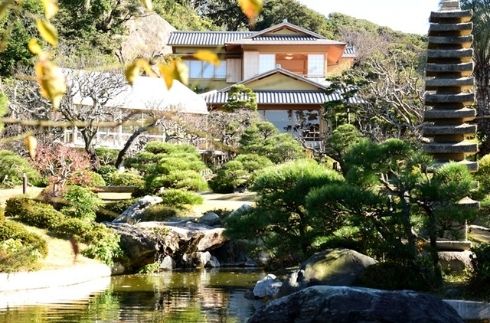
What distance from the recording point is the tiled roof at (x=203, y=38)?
45.9 m

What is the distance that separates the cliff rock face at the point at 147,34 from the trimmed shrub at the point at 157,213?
26.6 metres

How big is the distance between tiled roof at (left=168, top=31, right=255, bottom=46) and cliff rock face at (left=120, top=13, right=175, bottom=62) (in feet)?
5.50

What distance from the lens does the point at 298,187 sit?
42.2 feet

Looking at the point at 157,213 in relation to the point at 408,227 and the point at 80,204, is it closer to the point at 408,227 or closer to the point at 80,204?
the point at 80,204

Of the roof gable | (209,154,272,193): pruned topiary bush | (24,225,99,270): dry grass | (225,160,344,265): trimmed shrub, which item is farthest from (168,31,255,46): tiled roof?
(225,160,344,265): trimmed shrub

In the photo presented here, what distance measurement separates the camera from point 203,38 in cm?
4650

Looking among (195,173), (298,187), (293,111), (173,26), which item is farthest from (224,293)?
(173,26)

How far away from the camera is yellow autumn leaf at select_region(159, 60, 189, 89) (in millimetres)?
1210

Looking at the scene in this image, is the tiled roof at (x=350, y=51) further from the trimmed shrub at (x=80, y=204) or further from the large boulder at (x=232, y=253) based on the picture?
the trimmed shrub at (x=80, y=204)

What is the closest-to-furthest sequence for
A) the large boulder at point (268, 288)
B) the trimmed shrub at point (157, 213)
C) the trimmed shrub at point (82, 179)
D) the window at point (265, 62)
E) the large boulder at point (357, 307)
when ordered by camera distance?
the large boulder at point (357, 307) → the large boulder at point (268, 288) → the trimmed shrub at point (82, 179) → the trimmed shrub at point (157, 213) → the window at point (265, 62)

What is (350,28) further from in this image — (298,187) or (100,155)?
(298,187)

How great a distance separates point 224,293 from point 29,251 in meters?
3.96

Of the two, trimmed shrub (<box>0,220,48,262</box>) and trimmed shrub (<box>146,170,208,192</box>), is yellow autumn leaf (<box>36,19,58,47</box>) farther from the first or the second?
trimmed shrub (<box>146,170,208,192</box>)

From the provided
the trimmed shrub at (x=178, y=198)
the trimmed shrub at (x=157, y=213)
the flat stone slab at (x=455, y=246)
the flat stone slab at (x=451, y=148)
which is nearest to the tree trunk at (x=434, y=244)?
the flat stone slab at (x=455, y=246)
